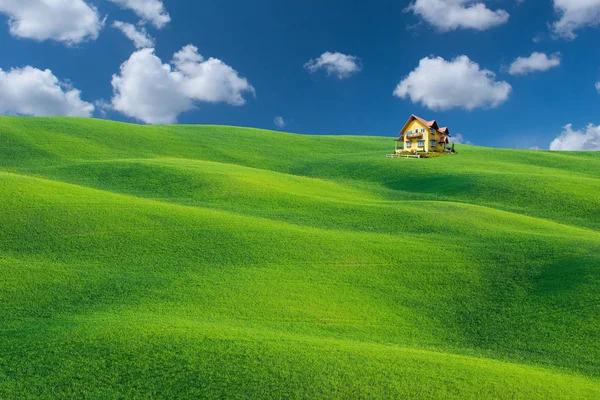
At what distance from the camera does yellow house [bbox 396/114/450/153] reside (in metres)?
50.0

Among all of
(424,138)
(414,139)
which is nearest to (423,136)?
(424,138)

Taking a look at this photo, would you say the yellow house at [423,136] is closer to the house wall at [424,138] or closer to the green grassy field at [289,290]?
the house wall at [424,138]

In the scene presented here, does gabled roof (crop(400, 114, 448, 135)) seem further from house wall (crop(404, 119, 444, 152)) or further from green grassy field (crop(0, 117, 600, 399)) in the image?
green grassy field (crop(0, 117, 600, 399))

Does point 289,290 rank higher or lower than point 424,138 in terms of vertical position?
lower

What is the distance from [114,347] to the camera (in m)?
12.0

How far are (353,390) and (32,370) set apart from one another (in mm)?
6951

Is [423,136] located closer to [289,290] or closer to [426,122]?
[426,122]

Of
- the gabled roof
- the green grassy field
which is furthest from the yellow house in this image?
the green grassy field

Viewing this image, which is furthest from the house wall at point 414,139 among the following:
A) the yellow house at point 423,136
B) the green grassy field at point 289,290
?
the green grassy field at point 289,290

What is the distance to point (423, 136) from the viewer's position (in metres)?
51.2

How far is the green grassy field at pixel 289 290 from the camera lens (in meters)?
11.4

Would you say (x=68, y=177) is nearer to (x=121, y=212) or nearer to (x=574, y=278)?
(x=121, y=212)

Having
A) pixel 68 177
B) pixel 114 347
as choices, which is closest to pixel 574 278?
pixel 114 347

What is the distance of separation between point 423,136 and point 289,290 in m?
37.5
